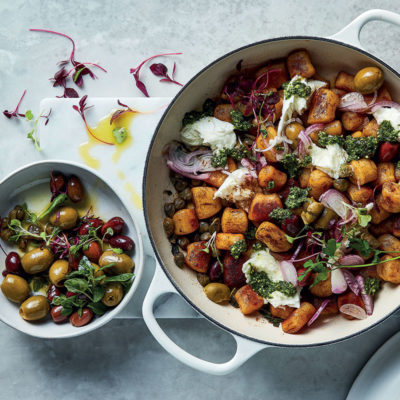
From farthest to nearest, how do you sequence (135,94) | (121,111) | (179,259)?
(135,94) → (121,111) → (179,259)

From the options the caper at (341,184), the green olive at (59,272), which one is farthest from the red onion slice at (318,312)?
the green olive at (59,272)

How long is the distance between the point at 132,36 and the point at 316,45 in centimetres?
93

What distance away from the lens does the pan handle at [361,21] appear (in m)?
1.86

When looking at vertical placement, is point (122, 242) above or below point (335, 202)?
below

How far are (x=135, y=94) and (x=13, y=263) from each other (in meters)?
0.97

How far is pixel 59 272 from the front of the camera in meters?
2.00

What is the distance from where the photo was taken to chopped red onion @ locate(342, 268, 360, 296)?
1952mm

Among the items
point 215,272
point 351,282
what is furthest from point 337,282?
point 215,272

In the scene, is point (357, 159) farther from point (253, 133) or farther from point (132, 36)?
point (132, 36)

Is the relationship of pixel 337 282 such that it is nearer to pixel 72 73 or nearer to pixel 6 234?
pixel 6 234

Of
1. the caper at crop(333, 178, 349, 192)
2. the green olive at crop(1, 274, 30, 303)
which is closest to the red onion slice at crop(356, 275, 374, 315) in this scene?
the caper at crop(333, 178, 349, 192)

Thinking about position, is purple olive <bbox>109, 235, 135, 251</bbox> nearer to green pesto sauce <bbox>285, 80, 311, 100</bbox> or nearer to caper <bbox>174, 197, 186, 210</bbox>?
caper <bbox>174, 197, 186, 210</bbox>

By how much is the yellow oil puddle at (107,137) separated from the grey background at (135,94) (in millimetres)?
182

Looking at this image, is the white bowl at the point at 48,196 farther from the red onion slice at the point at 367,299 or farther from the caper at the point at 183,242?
the red onion slice at the point at 367,299
